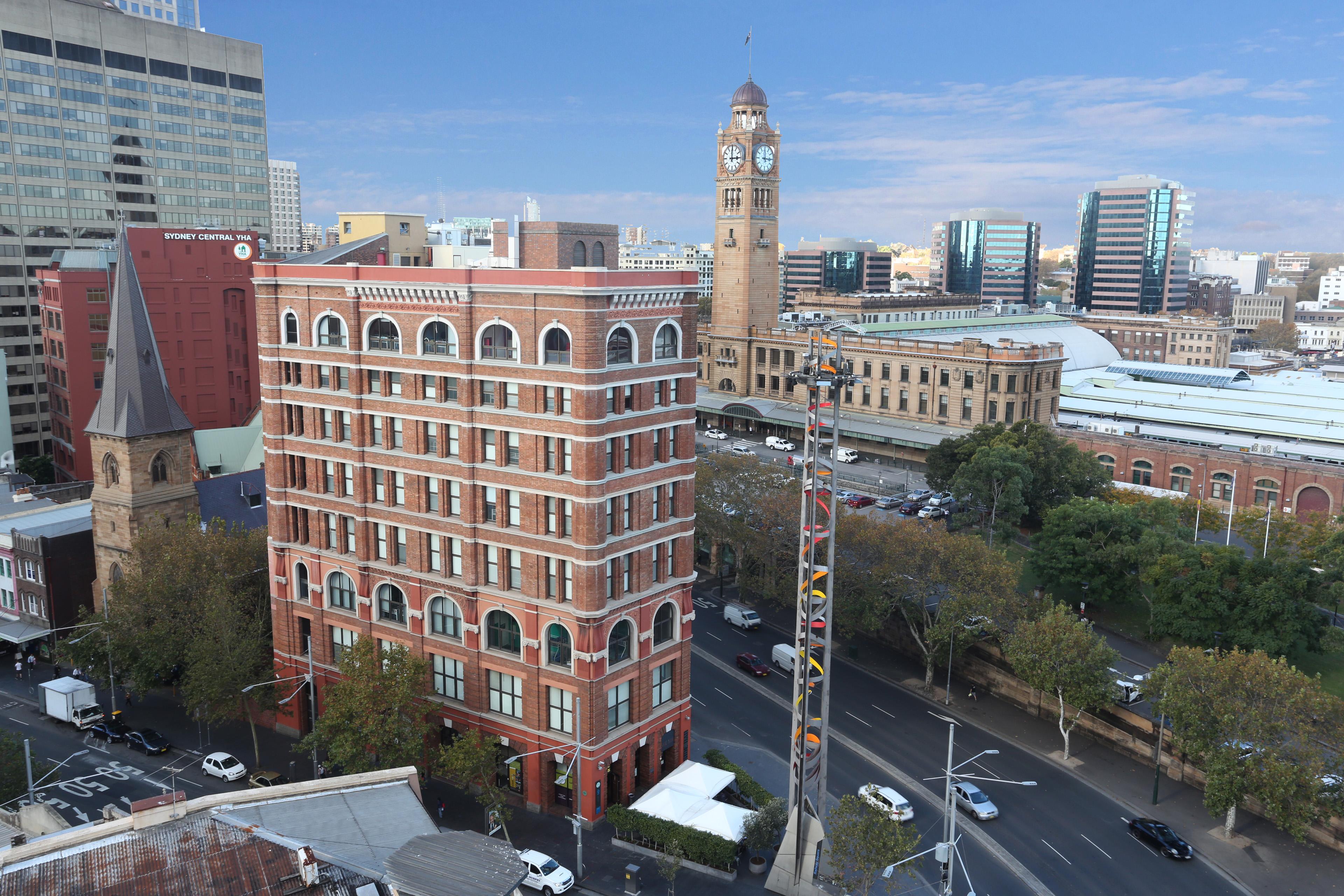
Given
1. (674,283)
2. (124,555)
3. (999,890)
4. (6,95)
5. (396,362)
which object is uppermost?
(6,95)

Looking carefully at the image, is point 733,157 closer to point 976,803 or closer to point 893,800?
point 976,803

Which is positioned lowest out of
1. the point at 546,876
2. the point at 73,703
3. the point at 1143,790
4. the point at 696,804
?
the point at 1143,790

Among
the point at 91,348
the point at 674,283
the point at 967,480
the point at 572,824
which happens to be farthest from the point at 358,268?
the point at 91,348

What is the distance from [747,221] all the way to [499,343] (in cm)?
10811

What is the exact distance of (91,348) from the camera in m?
110

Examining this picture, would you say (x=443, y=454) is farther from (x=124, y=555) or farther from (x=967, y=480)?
(x=967, y=480)

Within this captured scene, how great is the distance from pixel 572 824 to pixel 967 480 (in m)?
53.4

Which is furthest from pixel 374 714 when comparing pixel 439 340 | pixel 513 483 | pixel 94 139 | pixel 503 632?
pixel 94 139

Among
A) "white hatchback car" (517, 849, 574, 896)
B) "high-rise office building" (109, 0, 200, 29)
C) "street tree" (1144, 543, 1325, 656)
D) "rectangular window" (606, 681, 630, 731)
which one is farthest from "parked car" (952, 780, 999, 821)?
"high-rise office building" (109, 0, 200, 29)

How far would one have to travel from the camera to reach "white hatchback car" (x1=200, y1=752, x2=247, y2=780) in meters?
56.4

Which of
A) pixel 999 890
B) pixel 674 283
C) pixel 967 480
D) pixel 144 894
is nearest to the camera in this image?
pixel 144 894

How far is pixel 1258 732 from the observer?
50.7 metres

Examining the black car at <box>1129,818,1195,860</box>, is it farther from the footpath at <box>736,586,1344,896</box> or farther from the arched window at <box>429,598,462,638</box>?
the arched window at <box>429,598,462,638</box>

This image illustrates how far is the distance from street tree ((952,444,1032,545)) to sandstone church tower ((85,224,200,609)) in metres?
64.6
